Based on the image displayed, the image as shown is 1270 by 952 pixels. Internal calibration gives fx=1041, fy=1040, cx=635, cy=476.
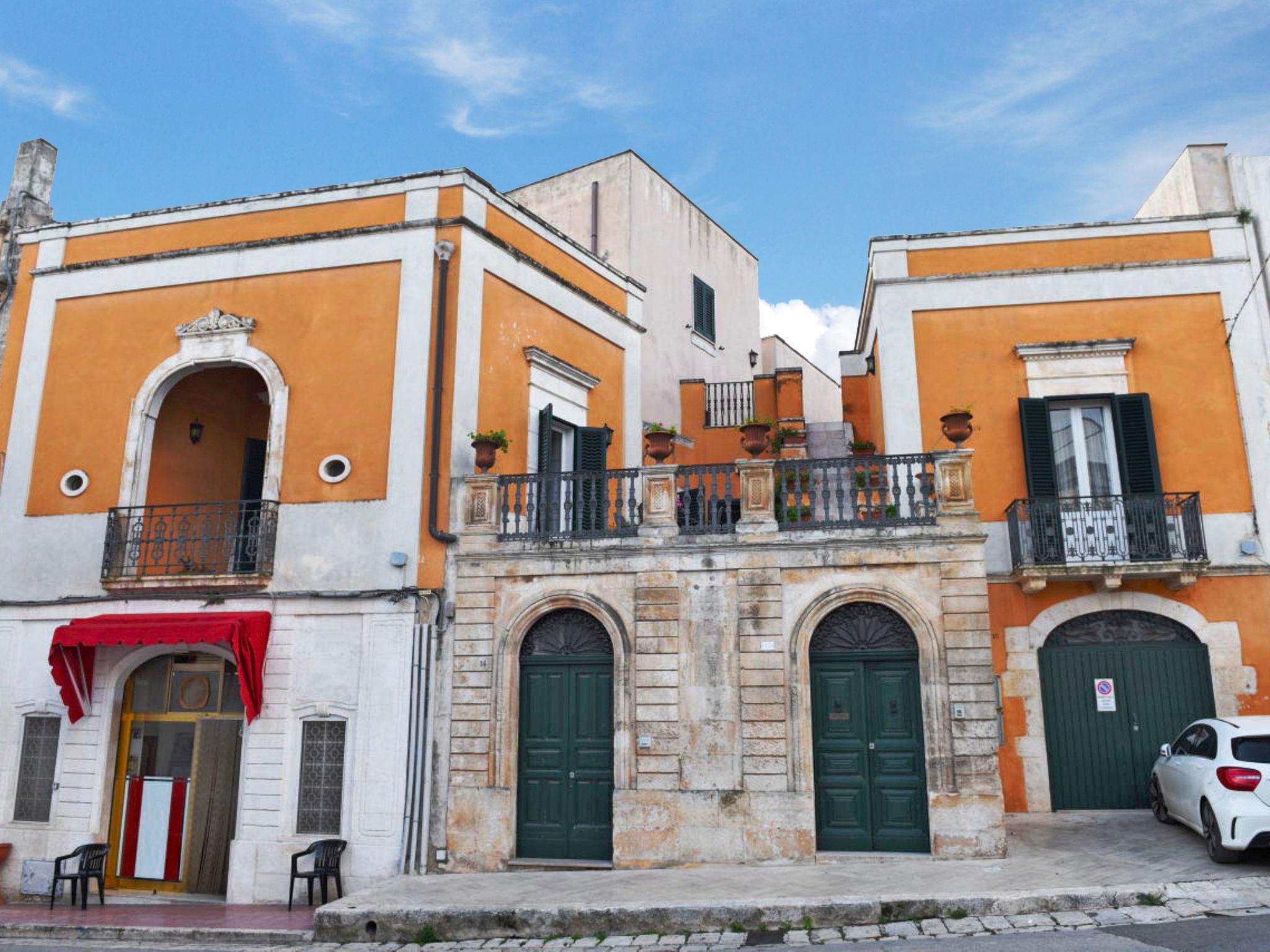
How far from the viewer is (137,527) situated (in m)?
13.4

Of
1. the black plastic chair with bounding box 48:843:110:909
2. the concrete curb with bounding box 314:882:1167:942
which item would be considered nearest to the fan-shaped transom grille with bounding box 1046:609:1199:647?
the concrete curb with bounding box 314:882:1167:942

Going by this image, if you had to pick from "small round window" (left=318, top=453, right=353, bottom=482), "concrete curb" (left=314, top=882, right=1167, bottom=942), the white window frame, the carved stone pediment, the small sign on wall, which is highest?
the carved stone pediment

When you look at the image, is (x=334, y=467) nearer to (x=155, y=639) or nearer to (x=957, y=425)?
(x=155, y=639)

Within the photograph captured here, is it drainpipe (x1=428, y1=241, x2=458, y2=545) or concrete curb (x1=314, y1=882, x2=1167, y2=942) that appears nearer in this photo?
concrete curb (x1=314, y1=882, x2=1167, y2=942)

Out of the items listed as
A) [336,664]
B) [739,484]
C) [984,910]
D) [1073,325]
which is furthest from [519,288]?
[984,910]

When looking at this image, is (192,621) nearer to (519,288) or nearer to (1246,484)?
(519,288)

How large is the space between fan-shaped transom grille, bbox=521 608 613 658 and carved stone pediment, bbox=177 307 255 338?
18.2ft

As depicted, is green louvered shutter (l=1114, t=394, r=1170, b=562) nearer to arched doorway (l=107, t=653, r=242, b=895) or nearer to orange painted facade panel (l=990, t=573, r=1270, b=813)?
orange painted facade panel (l=990, t=573, r=1270, b=813)

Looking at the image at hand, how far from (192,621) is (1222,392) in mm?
13726

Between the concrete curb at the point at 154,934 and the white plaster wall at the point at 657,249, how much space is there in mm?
11957

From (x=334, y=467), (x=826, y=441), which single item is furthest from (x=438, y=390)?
(x=826, y=441)

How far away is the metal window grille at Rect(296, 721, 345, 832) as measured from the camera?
468 inches

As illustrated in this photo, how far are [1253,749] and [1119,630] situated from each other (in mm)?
3880

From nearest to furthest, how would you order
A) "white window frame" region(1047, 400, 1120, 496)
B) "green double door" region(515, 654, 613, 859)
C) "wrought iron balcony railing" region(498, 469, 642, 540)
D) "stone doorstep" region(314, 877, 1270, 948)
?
"stone doorstep" region(314, 877, 1270, 948)
"green double door" region(515, 654, 613, 859)
"wrought iron balcony railing" region(498, 469, 642, 540)
"white window frame" region(1047, 400, 1120, 496)
